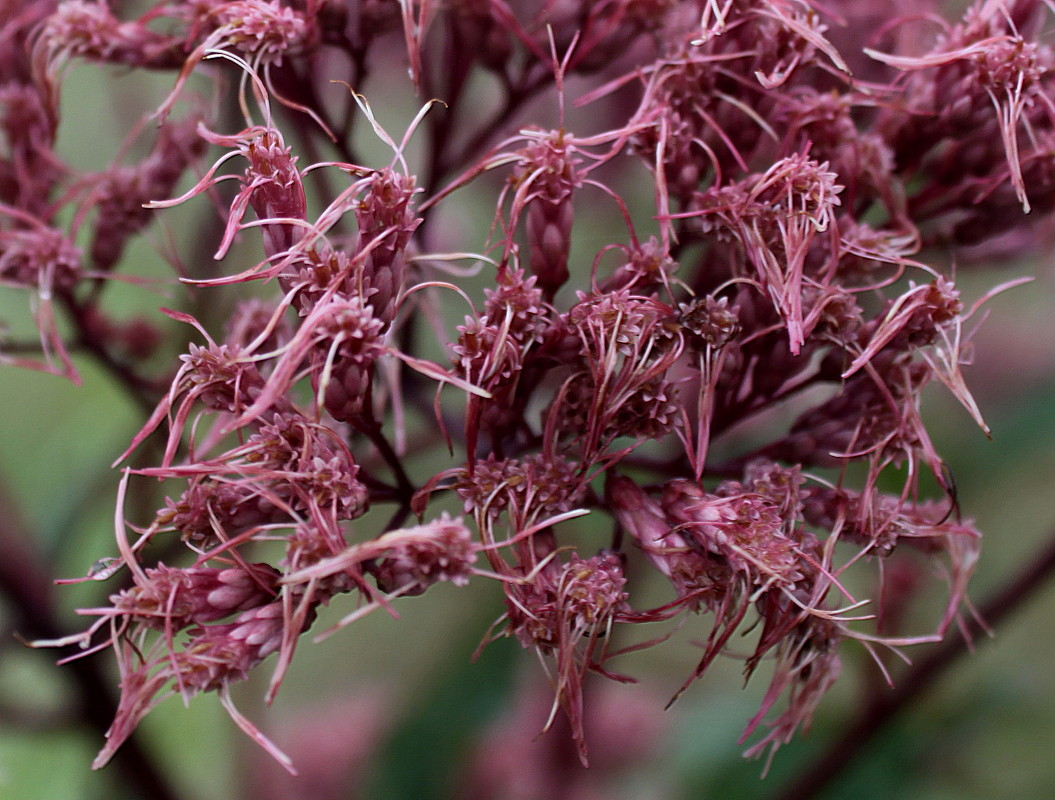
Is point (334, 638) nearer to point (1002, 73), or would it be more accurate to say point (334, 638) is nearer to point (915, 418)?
point (915, 418)

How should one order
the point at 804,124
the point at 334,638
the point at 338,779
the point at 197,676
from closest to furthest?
the point at 197,676 < the point at 804,124 < the point at 338,779 < the point at 334,638

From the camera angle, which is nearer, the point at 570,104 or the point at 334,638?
the point at 570,104

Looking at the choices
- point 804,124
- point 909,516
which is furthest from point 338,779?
point 804,124

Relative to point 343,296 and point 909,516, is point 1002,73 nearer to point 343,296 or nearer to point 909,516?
point 909,516

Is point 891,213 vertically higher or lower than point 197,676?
higher

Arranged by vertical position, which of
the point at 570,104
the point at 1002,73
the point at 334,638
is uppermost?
the point at 1002,73

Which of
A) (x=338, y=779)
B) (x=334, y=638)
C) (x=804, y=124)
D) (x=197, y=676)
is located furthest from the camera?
(x=334, y=638)
